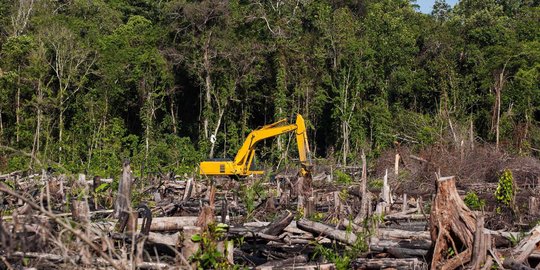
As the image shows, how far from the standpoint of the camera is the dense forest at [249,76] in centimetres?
3609

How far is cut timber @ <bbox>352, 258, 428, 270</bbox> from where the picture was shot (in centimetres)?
955

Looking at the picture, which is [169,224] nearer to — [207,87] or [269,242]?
[269,242]

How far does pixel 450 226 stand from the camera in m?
9.30

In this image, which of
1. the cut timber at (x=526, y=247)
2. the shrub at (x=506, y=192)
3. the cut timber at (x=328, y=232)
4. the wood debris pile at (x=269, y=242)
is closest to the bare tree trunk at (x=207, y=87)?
the shrub at (x=506, y=192)

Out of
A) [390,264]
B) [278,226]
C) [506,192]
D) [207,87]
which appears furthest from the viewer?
[207,87]

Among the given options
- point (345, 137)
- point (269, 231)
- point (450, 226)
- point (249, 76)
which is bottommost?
point (269, 231)

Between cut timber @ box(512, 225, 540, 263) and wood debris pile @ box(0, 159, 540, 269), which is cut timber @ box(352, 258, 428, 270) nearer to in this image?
wood debris pile @ box(0, 159, 540, 269)

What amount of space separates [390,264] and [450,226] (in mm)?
899

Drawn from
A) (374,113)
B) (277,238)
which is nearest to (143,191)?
(277,238)

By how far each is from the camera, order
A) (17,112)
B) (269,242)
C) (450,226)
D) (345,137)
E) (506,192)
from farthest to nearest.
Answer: (345,137) → (17,112) → (506,192) → (269,242) → (450,226)

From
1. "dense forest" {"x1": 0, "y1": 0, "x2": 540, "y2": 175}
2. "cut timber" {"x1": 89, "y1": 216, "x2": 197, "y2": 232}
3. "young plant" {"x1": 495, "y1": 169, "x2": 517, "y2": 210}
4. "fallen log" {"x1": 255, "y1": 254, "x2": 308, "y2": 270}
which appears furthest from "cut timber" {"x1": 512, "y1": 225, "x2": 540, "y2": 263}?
"dense forest" {"x1": 0, "y1": 0, "x2": 540, "y2": 175}

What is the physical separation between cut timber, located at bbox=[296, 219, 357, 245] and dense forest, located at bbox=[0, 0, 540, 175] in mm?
24690

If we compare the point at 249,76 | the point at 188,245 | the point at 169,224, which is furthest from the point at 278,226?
the point at 249,76

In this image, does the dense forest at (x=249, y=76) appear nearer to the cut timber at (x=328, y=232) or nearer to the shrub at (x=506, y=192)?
the shrub at (x=506, y=192)
